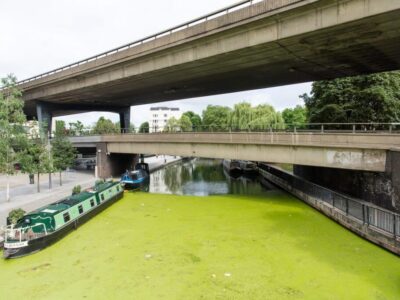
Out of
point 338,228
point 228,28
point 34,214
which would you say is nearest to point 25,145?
point 34,214

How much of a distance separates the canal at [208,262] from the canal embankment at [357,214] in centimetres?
43

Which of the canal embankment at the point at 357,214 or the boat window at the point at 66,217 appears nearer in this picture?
the canal embankment at the point at 357,214

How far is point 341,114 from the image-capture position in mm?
31641

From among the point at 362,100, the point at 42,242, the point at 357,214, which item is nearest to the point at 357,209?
the point at 357,214

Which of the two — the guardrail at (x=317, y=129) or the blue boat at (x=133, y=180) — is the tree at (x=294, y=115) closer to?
the guardrail at (x=317, y=129)

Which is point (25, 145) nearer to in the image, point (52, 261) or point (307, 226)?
point (52, 261)

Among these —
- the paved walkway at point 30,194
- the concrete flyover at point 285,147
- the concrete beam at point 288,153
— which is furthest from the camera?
the paved walkway at point 30,194

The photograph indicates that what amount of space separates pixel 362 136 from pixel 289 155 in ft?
15.1

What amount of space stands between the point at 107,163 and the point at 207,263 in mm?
25275

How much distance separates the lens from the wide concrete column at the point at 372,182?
15133 millimetres

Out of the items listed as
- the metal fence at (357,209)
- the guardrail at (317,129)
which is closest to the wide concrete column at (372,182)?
the metal fence at (357,209)

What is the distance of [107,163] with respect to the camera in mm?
34656

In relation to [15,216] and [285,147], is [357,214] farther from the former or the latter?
[15,216]

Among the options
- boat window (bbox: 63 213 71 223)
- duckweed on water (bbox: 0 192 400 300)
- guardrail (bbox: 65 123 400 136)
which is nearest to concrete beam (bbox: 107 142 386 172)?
guardrail (bbox: 65 123 400 136)
